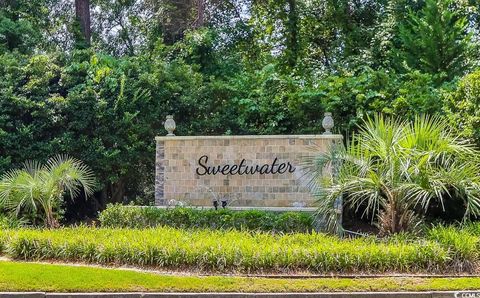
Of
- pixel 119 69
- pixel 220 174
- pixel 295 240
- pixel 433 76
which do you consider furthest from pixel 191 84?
pixel 295 240

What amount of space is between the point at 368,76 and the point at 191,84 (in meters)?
5.62

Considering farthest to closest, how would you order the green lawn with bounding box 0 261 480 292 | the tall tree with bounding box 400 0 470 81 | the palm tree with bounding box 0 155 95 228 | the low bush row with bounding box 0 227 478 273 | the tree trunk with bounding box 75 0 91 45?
the tree trunk with bounding box 75 0 91 45 → the tall tree with bounding box 400 0 470 81 → the palm tree with bounding box 0 155 95 228 → the low bush row with bounding box 0 227 478 273 → the green lawn with bounding box 0 261 480 292

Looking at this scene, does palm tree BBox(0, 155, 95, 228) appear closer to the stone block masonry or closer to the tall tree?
the stone block masonry

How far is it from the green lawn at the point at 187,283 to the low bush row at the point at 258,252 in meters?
0.54

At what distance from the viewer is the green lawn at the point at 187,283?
761cm

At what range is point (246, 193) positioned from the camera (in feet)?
45.5

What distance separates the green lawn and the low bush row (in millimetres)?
544

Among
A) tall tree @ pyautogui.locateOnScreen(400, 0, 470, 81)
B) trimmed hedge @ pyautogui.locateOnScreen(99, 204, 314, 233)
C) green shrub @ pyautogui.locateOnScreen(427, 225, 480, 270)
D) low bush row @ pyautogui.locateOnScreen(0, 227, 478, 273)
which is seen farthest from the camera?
tall tree @ pyautogui.locateOnScreen(400, 0, 470, 81)

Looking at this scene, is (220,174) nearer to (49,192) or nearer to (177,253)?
(49,192)

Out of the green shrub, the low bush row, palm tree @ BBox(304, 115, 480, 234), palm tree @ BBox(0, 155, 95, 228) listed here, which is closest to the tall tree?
palm tree @ BBox(304, 115, 480, 234)

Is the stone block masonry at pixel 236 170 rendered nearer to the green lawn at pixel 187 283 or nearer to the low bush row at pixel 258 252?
the low bush row at pixel 258 252

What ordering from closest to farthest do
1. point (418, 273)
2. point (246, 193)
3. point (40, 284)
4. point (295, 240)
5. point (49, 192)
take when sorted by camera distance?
point (40, 284)
point (418, 273)
point (295, 240)
point (49, 192)
point (246, 193)

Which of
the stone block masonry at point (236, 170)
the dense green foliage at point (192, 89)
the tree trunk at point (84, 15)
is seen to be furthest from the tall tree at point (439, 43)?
the tree trunk at point (84, 15)

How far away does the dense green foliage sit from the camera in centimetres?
1606
